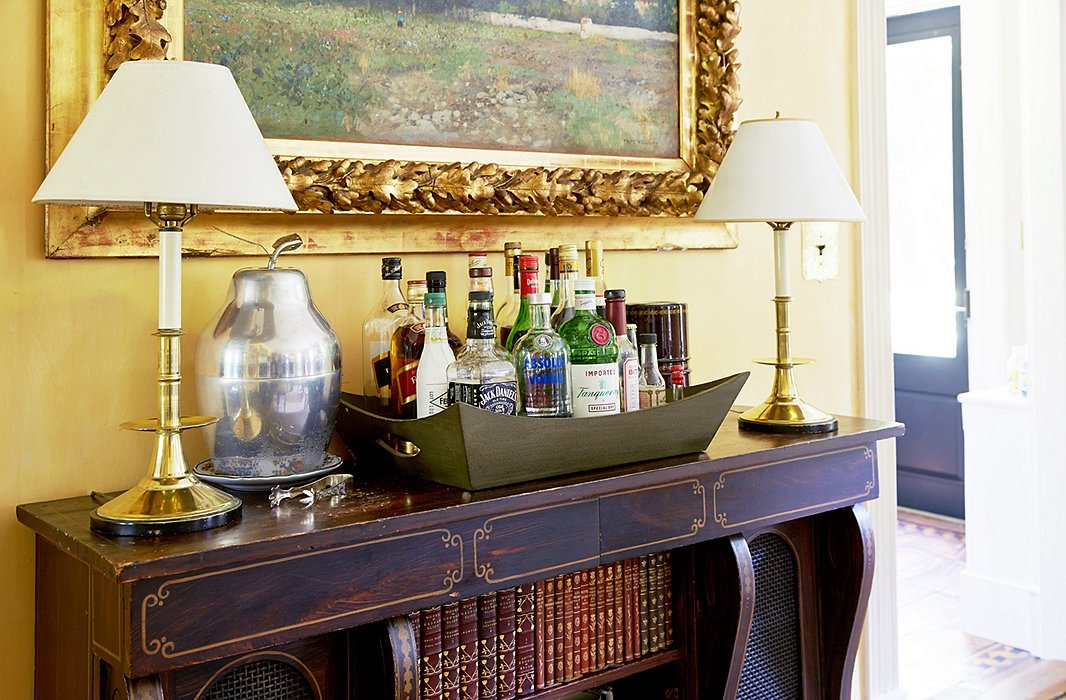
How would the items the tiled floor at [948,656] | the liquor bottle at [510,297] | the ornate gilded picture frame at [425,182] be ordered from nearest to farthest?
the ornate gilded picture frame at [425,182] → the liquor bottle at [510,297] → the tiled floor at [948,656]

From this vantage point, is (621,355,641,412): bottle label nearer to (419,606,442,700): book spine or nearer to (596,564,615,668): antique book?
(596,564,615,668): antique book

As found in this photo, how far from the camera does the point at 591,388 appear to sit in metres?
1.67

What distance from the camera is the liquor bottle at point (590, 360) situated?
1.67 m

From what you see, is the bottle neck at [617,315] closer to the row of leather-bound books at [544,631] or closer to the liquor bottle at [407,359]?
the liquor bottle at [407,359]

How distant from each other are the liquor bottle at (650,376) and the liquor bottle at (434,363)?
430 mm

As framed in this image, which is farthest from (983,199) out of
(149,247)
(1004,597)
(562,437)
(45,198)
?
(45,198)

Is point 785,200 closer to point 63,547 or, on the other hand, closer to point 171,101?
point 171,101

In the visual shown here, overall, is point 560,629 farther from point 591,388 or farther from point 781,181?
point 781,181

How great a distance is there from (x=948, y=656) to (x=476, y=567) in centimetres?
258

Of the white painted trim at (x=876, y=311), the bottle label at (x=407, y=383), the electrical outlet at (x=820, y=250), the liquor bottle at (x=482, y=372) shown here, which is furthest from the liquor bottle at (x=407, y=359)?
the white painted trim at (x=876, y=311)

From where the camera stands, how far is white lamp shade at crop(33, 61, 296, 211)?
1.19 meters

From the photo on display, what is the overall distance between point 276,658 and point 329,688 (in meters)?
0.11

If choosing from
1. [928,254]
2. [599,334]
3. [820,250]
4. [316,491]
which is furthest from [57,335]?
[928,254]

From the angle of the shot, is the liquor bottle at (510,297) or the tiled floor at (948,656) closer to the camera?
the liquor bottle at (510,297)
